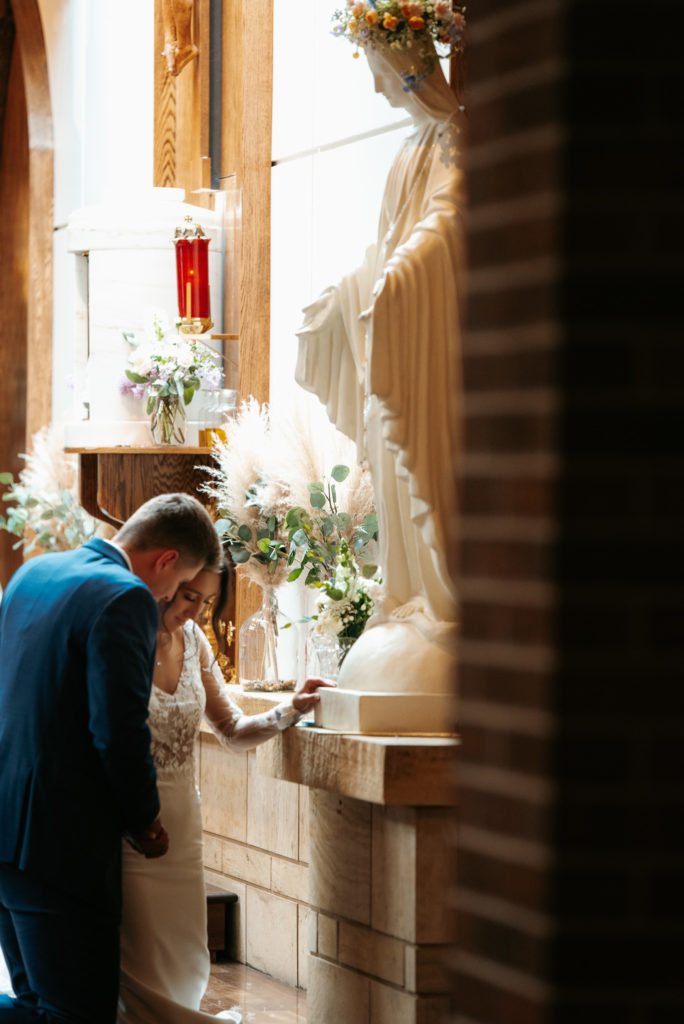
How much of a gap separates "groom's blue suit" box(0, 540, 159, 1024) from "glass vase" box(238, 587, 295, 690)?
1776 millimetres

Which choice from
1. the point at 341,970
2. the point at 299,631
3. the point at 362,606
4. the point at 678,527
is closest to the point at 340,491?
the point at 362,606

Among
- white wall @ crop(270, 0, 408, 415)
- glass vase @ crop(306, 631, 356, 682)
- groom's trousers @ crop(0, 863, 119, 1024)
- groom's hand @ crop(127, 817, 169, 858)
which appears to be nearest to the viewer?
groom's trousers @ crop(0, 863, 119, 1024)

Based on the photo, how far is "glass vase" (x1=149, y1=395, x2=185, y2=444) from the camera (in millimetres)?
6277

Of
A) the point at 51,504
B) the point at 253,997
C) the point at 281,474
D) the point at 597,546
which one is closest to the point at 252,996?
the point at 253,997

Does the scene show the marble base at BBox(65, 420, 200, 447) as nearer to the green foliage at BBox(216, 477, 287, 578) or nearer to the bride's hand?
the green foliage at BBox(216, 477, 287, 578)

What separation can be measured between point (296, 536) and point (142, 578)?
1165mm

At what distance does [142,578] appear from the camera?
3.85 metres

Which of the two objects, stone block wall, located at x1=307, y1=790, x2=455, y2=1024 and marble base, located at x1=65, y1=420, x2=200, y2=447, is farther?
marble base, located at x1=65, y1=420, x2=200, y2=447

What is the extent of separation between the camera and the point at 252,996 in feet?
16.6

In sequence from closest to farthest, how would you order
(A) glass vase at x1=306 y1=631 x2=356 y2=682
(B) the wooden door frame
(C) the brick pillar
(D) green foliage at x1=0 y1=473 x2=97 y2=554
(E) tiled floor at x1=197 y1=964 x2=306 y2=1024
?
1. (C) the brick pillar
2. (A) glass vase at x1=306 y1=631 x2=356 y2=682
3. (E) tiled floor at x1=197 y1=964 x2=306 y2=1024
4. (D) green foliage at x1=0 y1=473 x2=97 y2=554
5. (B) the wooden door frame

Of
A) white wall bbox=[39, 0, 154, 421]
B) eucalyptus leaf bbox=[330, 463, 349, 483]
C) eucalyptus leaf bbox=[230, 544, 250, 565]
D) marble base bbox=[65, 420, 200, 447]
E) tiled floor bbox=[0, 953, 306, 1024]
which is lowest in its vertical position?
tiled floor bbox=[0, 953, 306, 1024]

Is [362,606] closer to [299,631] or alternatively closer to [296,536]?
[296,536]

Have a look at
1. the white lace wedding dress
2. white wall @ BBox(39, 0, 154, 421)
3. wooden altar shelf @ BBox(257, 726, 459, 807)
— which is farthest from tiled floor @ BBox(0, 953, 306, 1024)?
white wall @ BBox(39, 0, 154, 421)

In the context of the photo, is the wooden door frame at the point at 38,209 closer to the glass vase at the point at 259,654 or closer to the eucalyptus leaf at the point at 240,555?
the glass vase at the point at 259,654
